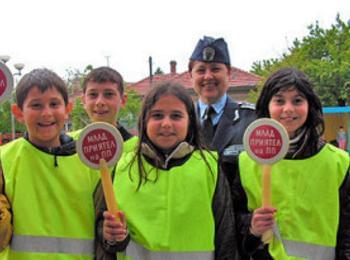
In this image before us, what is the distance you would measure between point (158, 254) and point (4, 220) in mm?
847

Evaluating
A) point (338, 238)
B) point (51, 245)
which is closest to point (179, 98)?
point (51, 245)

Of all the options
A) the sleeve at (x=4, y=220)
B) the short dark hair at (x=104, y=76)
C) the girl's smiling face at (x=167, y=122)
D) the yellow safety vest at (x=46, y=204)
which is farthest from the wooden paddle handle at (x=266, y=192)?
the short dark hair at (x=104, y=76)

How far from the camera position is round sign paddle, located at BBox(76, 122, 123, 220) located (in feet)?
8.36

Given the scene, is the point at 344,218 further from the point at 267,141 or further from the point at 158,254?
the point at 158,254

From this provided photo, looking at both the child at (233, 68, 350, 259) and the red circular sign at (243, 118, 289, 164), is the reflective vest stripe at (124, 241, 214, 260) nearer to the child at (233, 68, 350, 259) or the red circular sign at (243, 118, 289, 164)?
the child at (233, 68, 350, 259)

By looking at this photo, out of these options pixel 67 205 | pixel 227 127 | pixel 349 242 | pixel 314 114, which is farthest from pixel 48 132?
pixel 349 242

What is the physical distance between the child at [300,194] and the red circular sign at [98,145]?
2.73 ft

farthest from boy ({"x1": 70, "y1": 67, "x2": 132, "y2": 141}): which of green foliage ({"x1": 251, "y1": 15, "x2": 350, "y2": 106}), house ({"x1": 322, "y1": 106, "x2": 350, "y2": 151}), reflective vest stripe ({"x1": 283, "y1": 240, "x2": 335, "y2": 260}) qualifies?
green foliage ({"x1": 251, "y1": 15, "x2": 350, "y2": 106})

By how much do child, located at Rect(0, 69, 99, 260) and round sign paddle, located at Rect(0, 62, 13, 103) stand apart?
0.28 m

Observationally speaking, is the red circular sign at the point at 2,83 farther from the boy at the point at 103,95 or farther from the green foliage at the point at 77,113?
the green foliage at the point at 77,113

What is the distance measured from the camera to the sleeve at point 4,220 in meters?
2.51

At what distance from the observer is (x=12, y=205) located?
2.66 metres

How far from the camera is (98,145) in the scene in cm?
257

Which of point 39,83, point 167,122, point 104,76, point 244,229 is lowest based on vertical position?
point 244,229
